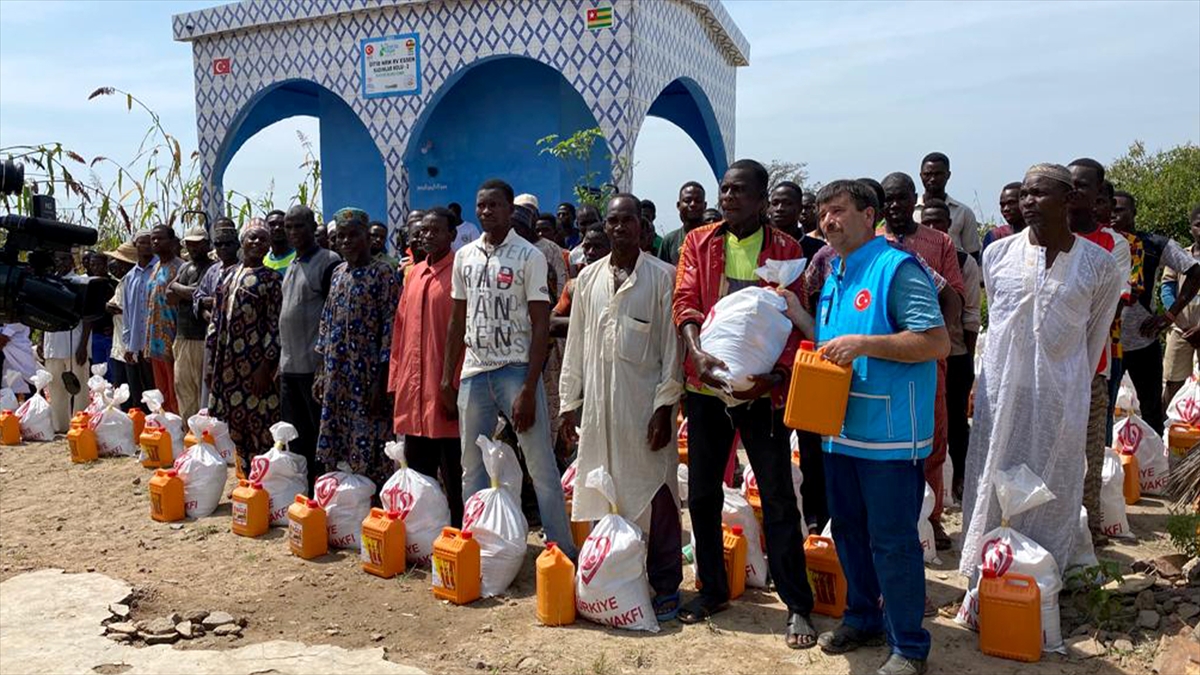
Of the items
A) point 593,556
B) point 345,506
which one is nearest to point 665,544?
point 593,556

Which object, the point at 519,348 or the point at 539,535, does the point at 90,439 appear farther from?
the point at 519,348

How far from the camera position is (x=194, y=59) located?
14641 millimetres

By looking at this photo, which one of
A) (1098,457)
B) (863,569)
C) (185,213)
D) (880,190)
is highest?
(185,213)

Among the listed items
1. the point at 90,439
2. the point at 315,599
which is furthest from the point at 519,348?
the point at 90,439

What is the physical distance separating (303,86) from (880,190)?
12.5 meters

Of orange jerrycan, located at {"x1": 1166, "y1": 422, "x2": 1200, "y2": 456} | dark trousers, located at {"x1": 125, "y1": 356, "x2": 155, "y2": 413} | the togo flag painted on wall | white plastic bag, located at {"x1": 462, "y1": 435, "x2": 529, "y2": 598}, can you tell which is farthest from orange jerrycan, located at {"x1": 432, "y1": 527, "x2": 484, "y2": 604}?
the togo flag painted on wall

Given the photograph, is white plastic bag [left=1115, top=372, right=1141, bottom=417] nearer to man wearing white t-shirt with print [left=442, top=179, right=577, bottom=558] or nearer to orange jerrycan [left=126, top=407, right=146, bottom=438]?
man wearing white t-shirt with print [left=442, top=179, right=577, bottom=558]

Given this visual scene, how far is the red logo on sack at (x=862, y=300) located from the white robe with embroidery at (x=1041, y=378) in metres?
0.91

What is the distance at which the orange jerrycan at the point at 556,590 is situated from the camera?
4.01m

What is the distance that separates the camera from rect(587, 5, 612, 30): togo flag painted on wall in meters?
11.3

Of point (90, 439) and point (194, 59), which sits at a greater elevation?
point (194, 59)

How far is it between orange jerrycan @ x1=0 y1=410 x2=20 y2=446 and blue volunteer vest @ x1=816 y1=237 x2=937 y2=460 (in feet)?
26.4

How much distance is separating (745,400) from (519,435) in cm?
127

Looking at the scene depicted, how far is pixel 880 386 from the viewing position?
330cm
